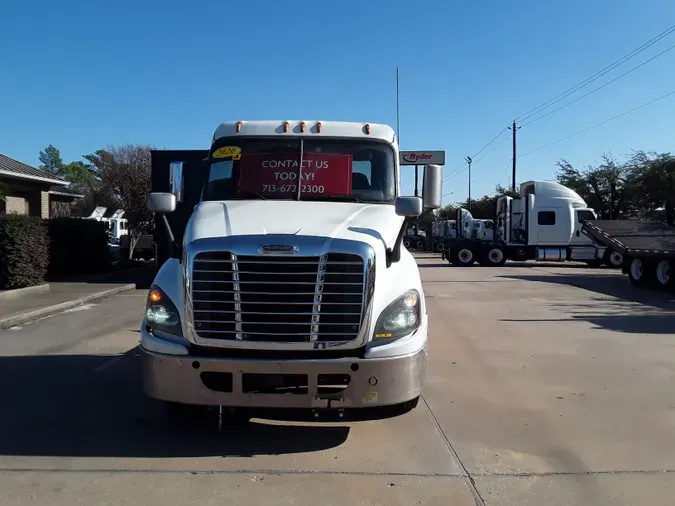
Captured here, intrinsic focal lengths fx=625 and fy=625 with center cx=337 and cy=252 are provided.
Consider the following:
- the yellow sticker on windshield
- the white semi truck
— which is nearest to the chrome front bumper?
the white semi truck

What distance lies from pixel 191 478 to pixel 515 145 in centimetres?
4770

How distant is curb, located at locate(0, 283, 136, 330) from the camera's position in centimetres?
1107

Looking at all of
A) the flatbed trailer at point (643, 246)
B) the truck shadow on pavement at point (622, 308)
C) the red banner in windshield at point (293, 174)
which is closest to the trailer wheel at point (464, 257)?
the flatbed trailer at point (643, 246)

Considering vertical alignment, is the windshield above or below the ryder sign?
below

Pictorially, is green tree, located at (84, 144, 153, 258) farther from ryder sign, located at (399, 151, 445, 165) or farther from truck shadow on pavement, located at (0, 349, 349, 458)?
truck shadow on pavement, located at (0, 349, 349, 458)

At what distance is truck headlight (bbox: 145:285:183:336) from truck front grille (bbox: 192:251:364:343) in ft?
0.63

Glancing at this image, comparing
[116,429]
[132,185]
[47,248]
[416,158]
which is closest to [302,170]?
[116,429]

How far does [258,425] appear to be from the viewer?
5551 mm

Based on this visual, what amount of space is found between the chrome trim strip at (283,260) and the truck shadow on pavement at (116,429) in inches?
37.8

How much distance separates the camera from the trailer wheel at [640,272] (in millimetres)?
18719

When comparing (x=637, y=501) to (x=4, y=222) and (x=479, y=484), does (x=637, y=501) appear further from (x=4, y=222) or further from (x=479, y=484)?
(x=4, y=222)

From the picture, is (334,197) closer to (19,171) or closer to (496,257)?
(19,171)

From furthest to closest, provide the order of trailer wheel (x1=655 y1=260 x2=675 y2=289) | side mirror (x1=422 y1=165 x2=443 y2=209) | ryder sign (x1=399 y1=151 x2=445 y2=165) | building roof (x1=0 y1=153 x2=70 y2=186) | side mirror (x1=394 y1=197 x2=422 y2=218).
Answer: building roof (x1=0 y1=153 x2=70 y2=186) → trailer wheel (x1=655 y1=260 x2=675 y2=289) → ryder sign (x1=399 y1=151 x2=445 y2=165) → side mirror (x1=422 y1=165 x2=443 y2=209) → side mirror (x1=394 y1=197 x2=422 y2=218)

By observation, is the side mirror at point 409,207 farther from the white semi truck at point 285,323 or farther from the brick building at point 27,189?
the brick building at point 27,189
